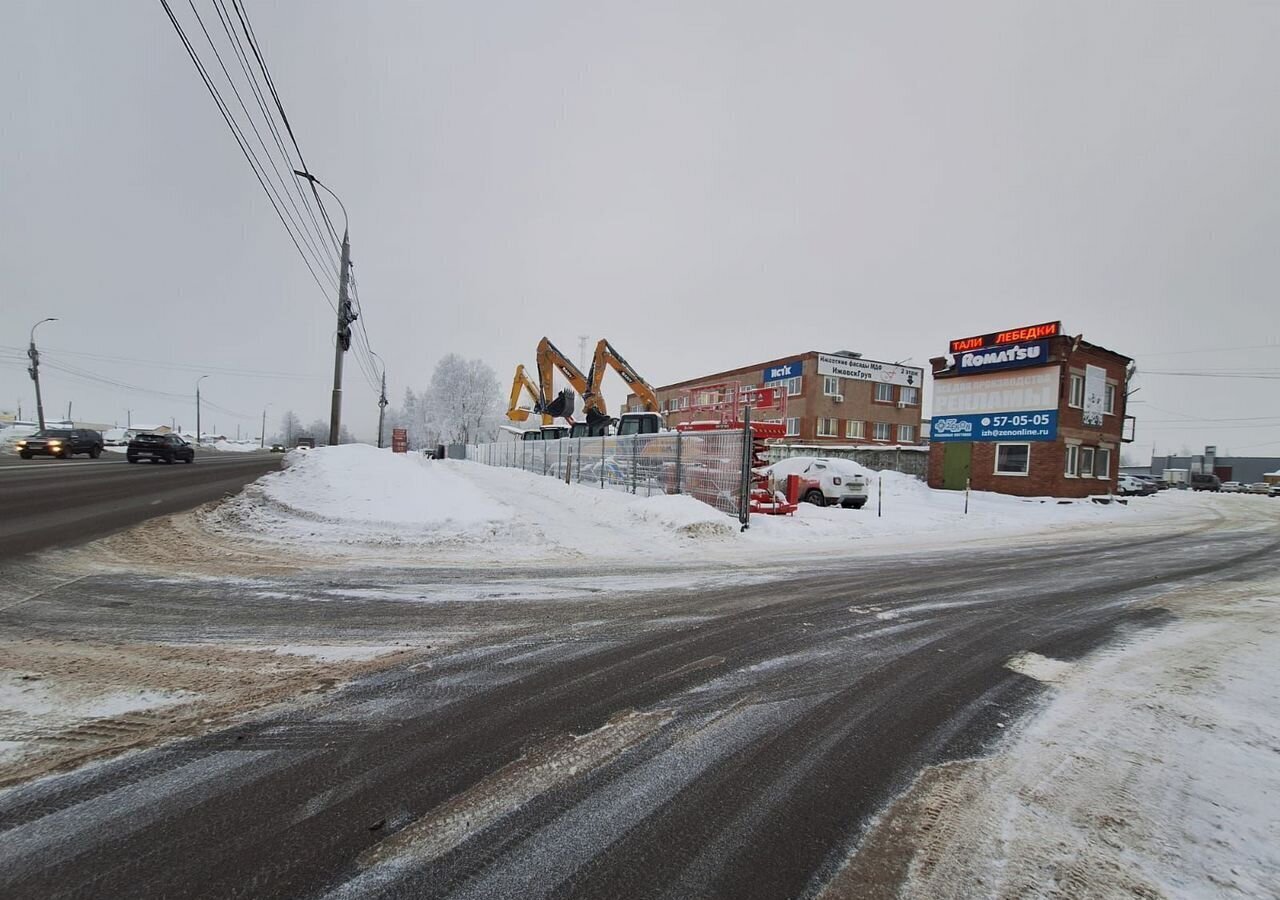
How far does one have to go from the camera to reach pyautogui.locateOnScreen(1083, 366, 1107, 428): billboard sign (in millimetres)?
24781

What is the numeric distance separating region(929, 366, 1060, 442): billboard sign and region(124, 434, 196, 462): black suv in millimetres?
38665

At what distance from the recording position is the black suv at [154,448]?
84.0 ft

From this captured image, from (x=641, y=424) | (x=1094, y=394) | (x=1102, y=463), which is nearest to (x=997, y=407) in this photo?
(x=1094, y=394)

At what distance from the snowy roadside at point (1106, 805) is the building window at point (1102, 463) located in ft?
91.7

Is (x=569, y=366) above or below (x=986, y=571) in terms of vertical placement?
above

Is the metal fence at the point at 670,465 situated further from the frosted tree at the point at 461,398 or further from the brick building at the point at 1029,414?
the frosted tree at the point at 461,398

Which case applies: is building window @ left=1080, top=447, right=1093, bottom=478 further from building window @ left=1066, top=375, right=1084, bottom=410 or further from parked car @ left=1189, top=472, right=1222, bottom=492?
parked car @ left=1189, top=472, right=1222, bottom=492

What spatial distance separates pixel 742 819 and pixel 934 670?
257cm

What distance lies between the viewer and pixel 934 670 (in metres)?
4.12

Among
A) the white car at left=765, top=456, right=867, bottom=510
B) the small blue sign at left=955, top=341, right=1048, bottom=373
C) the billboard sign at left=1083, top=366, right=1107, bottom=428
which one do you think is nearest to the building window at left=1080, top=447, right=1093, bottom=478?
the billboard sign at left=1083, top=366, right=1107, bottom=428

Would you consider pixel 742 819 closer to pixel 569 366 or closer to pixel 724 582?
pixel 724 582

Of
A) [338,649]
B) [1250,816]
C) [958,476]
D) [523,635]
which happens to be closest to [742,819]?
[1250,816]

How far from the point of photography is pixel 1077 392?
80.5 feet

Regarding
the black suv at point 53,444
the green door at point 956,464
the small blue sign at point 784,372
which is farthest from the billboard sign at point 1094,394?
the black suv at point 53,444
